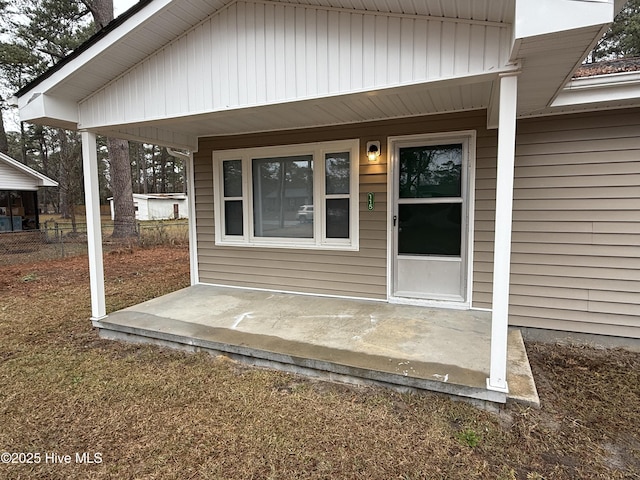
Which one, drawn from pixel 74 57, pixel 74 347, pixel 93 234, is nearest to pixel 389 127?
pixel 74 57

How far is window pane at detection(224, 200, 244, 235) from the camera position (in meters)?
5.28

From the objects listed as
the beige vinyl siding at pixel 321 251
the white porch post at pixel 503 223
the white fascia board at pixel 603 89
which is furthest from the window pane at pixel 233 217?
the white fascia board at pixel 603 89

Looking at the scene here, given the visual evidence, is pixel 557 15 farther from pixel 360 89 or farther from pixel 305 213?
pixel 305 213

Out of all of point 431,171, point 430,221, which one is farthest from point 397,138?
point 430,221

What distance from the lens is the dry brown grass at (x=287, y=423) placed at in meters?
1.98

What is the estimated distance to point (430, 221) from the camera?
4133 millimetres

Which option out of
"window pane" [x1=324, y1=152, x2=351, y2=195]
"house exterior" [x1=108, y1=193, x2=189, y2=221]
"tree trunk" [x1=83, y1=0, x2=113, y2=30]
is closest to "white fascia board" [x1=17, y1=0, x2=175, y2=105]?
"window pane" [x1=324, y1=152, x2=351, y2=195]

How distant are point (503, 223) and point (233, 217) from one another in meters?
3.92

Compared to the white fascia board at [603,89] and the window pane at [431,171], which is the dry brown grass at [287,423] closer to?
the window pane at [431,171]

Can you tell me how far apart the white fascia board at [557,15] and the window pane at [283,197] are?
121 inches

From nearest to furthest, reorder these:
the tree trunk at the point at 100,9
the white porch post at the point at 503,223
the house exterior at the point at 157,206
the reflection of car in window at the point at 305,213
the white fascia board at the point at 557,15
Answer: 1. the white fascia board at the point at 557,15
2. the white porch post at the point at 503,223
3. the reflection of car in window at the point at 305,213
4. the tree trunk at the point at 100,9
5. the house exterior at the point at 157,206

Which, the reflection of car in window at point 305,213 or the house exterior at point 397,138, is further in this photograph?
the reflection of car in window at point 305,213

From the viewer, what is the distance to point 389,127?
4.18m

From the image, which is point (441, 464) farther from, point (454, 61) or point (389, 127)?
point (389, 127)
